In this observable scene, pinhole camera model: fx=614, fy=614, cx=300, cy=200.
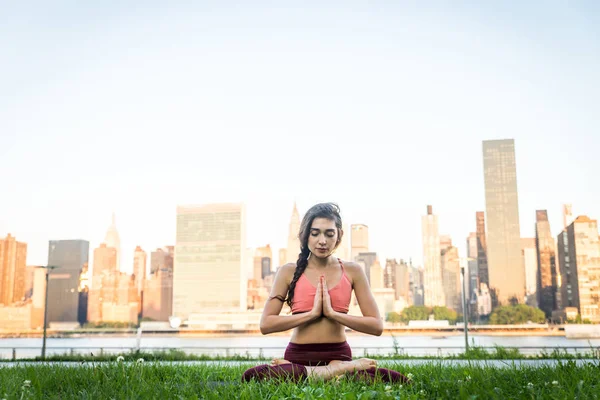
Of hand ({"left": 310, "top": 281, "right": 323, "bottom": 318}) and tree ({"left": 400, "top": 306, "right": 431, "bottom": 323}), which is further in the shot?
tree ({"left": 400, "top": 306, "right": 431, "bottom": 323})

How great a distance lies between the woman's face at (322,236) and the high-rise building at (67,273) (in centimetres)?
15894

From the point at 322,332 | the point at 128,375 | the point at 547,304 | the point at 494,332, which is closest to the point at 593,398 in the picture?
the point at 322,332

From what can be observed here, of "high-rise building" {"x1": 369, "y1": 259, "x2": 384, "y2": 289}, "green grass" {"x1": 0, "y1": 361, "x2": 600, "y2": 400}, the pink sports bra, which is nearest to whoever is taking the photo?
"green grass" {"x1": 0, "y1": 361, "x2": 600, "y2": 400}

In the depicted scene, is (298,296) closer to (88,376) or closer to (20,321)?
(88,376)

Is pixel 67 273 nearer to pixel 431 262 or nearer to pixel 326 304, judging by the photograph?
pixel 431 262

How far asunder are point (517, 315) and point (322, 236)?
13262cm

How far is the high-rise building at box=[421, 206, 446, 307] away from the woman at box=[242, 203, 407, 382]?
160m

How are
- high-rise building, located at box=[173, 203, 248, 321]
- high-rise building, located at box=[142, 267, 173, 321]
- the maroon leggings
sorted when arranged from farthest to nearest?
1. high-rise building, located at box=[142, 267, 173, 321]
2. high-rise building, located at box=[173, 203, 248, 321]
3. the maroon leggings

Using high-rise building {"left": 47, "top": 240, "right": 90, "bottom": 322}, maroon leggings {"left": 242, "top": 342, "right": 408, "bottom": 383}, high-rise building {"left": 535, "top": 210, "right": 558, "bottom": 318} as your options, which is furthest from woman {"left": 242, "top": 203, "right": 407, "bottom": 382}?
high-rise building {"left": 47, "top": 240, "right": 90, "bottom": 322}

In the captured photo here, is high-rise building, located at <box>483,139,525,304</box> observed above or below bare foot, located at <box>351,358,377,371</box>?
above

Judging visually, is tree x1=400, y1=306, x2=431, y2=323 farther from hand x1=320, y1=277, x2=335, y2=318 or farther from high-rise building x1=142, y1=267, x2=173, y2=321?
hand x1=320, y1=277, x2=335, y2=318

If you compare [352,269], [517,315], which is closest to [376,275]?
[517,315]

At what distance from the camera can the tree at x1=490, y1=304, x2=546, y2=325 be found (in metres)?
126

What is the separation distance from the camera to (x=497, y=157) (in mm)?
166750
